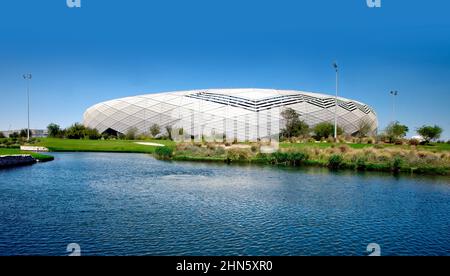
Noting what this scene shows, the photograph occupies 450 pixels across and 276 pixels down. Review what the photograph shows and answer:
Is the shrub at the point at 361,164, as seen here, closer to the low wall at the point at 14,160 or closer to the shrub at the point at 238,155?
the shrub at the point at 238,155

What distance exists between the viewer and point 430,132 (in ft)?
164

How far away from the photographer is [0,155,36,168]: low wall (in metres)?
25.9

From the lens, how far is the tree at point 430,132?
164 ft

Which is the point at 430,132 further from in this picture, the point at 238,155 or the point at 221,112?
the point at 221,112

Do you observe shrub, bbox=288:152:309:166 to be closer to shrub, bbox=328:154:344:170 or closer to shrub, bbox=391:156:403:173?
shrub, bbox=328:154:344:170

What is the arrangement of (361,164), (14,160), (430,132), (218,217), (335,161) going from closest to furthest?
(218,217), (14,160), (361,164), (335,161), (430,132)

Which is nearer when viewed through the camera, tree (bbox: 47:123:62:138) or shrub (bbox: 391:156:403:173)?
shrub (bbox: 391:156:403:173)

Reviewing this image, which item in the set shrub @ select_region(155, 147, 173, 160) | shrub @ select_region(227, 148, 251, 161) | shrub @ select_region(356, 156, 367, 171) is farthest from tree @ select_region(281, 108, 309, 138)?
shrub @ select_region(356, 156, 367, 171)

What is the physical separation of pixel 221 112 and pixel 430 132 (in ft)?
189

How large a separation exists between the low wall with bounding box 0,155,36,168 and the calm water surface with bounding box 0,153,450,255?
234 inches

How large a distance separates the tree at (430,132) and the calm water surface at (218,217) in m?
33.8

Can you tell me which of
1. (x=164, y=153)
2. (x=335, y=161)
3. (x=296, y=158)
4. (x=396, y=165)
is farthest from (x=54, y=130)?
(x=396, y=165)
